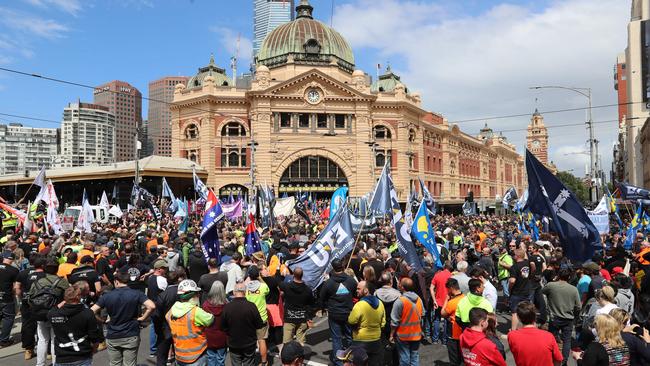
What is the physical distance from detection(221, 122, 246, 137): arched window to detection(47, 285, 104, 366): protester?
159ft

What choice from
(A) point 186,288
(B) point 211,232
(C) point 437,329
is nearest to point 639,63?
(C) point 437,329

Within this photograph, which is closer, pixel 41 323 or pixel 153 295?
pixel 41 323

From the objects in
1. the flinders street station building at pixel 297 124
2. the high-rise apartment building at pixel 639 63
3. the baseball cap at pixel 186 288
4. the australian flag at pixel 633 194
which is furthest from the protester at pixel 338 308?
the high-rise apartment building at pixel 639 63

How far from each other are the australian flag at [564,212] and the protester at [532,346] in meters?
4.68

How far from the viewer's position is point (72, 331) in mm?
6406

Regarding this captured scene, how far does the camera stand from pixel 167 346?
320 inches

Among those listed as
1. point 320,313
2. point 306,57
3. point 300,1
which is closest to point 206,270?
point 320,313

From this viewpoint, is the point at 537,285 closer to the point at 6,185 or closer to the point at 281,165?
the point at 281,165

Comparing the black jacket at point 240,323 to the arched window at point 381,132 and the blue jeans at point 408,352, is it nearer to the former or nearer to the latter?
the blue jeans at point 408,352

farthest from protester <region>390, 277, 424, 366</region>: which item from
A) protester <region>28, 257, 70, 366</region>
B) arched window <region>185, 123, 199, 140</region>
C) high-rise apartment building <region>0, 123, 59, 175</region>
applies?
high-rise apartment building <region>0, 123, 59, 175</region>

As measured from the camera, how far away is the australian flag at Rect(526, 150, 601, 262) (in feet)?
30.9

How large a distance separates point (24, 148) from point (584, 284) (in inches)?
8191

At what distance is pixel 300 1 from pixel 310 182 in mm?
25994

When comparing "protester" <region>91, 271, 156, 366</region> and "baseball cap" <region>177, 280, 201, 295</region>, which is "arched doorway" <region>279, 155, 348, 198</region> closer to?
"protester" <region>91, 271, 156, 366</region>
